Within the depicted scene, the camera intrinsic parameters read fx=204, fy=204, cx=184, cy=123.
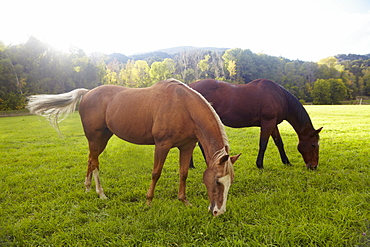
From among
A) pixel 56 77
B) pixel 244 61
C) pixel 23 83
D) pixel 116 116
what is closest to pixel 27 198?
pixel 116 116

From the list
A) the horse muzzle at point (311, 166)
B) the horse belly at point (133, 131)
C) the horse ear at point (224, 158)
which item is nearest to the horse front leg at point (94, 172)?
the horse belly at point (133, 131)

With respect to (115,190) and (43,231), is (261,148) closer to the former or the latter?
(115,190)

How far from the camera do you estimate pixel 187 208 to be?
3189mm

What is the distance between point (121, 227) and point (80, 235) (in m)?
0.52

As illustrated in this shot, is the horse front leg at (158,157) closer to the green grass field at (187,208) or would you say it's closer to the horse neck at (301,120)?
the green grass field at (187,208)

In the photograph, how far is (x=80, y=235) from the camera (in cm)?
266

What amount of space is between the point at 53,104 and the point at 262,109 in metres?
4.86

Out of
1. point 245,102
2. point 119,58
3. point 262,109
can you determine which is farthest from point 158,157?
point 119,58

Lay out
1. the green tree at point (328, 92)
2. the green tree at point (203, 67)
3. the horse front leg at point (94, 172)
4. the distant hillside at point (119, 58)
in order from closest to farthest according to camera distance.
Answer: the horse front leg at point (94, 172)
the green tree at point (328, 92)
the green tree at point (203, 67)
the distant hillside at point (119, 58)

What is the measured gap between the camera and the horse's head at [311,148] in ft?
16.8

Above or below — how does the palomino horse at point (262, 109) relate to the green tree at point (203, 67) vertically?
below

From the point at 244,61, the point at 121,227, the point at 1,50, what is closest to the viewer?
the point at 121,227

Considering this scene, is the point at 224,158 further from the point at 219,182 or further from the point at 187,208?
the point at 187,208

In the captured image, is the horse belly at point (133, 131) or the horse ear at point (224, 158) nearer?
the horse ear at point (224, 158)
